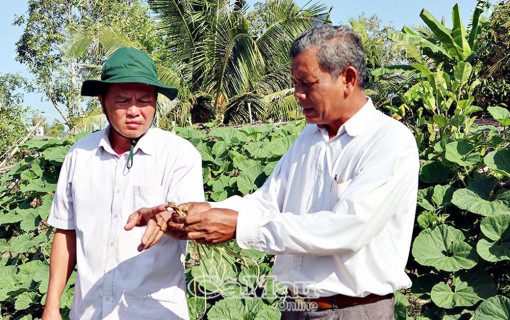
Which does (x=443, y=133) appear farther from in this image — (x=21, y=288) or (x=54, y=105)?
(x=54, y=105)

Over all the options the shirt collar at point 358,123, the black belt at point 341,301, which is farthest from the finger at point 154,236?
the shirt collar at point 358,123

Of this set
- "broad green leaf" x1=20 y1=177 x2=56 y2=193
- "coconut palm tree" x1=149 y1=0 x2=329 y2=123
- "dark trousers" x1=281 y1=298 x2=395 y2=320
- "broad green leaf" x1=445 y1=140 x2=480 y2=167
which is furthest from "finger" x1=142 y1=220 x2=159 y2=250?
"coconut palm tree" x1=149 y1=0 x2=329 y2=123

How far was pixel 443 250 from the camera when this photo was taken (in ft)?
10.8

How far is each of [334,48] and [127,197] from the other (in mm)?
899

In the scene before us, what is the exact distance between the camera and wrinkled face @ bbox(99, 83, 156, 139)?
2330mm

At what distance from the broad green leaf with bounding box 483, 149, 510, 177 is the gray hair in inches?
60.4

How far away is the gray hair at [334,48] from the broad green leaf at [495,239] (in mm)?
1466

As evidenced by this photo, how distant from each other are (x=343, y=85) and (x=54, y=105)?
64.5 feet

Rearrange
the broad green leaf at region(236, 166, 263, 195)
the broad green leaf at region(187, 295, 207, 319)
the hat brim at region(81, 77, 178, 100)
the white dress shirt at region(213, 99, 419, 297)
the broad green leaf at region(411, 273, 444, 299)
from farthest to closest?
the broad green leaf at region(236, 166, 263, 195), the broad green leaf at region(187, 295, 207, 319), the broad green leaf at region(411, 273, 444, 299), the hat brim at region(81, 77, 178, 100), the white dress shirt at region(213, 99, 419, 297)

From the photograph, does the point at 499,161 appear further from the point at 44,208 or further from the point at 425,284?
the point at 44,208

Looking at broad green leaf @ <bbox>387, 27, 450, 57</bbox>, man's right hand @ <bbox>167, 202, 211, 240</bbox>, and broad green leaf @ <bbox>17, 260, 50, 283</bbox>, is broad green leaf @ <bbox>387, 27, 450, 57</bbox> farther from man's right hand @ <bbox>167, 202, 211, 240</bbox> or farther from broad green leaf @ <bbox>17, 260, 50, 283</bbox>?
man's right hand @ <bbox>167, 202, 211, 240</bbox>

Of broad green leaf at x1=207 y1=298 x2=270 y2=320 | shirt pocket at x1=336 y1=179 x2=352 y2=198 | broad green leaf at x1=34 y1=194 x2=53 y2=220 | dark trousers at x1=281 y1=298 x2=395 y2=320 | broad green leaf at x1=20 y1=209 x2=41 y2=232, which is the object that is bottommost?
broad green leaf at x1=207 y1=298 x2=270 y2=320

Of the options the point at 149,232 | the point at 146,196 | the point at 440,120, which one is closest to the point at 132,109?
the point at 146,196

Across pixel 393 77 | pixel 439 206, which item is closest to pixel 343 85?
pixel 439 206
